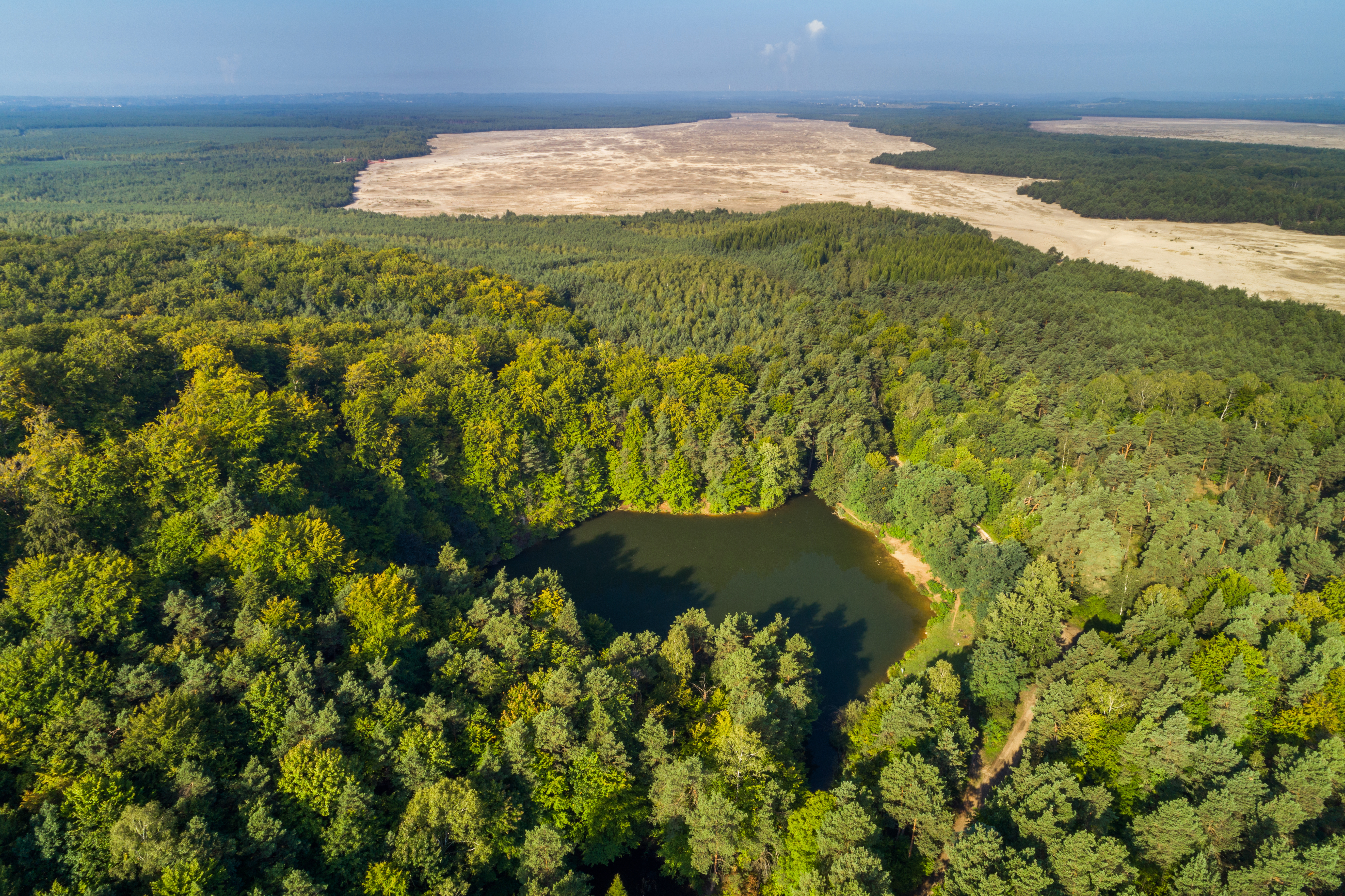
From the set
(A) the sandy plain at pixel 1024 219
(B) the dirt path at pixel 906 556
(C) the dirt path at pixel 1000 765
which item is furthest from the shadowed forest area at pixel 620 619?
(A) the sandy plain at pixel 1024 219

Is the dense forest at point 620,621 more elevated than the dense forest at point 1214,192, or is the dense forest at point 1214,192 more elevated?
the dense forest at point 1214,192

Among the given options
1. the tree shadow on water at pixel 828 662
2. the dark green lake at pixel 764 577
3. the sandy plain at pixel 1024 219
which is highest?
the sandy plain at pixel 1024 219

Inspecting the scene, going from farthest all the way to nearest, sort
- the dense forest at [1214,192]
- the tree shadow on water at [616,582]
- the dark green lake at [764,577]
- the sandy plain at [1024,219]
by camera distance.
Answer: the dense forest at [1214,192]
the sandy plain at [1024,219]
the tree shadow on water at [616,582]
the dark green lake at [764,577]

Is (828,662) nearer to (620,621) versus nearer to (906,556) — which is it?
(620,621)

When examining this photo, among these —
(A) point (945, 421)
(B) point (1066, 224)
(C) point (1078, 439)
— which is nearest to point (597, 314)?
(A) point (945, 421)

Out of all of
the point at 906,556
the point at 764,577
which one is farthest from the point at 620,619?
the point at 906,556

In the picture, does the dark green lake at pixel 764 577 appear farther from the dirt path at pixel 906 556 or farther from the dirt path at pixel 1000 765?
the dirt path at pixel 1000 765

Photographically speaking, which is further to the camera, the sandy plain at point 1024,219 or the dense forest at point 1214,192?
the dense forest at point 1214,192
